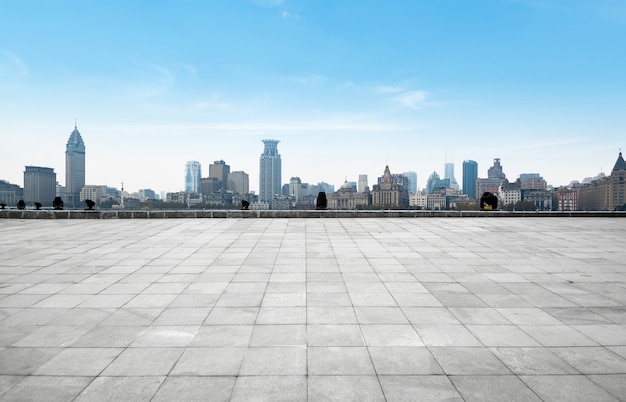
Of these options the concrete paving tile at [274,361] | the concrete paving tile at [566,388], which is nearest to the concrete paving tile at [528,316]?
the concrete paving tile at [566,388]

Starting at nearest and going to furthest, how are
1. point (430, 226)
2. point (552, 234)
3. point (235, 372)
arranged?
point (235, 372) → point (552, 234) → point (430, 226)

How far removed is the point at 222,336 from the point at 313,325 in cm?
143

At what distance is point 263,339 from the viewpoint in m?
5.12

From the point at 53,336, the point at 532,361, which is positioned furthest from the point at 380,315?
the point at 53,336

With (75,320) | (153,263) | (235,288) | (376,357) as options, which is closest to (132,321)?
(75,320)

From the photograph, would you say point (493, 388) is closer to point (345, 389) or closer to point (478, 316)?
point (345, 389)

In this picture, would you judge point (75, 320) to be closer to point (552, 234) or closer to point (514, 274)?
point (514, 274)

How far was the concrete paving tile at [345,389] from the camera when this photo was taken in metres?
3.73

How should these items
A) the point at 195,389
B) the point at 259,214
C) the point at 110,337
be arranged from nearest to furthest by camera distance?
the point at 195,389 → the point at 110,337 → the point at 259,214

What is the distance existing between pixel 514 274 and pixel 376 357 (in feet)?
20.1

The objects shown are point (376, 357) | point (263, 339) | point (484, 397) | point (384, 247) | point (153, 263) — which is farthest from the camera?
point (384, 247)

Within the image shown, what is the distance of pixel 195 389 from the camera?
12.7 feet

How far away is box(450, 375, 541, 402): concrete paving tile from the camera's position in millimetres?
3756

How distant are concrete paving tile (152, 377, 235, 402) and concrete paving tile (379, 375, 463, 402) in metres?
1.78
